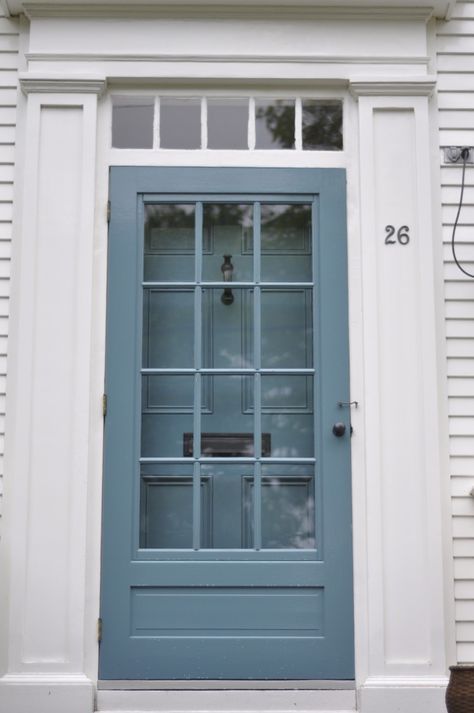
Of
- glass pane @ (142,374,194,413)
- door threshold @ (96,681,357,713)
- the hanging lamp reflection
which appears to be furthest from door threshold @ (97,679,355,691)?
the hanging lamp reflection

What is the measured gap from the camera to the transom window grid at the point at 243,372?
4.27 meters

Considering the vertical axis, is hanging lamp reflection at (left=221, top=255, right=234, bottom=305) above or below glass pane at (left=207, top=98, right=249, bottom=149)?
below

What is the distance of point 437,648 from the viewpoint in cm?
407

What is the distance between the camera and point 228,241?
4.45 meters

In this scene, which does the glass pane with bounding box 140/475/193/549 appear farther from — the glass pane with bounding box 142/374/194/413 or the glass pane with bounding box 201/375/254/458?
the glass pane with bounding box 142/374/194/413

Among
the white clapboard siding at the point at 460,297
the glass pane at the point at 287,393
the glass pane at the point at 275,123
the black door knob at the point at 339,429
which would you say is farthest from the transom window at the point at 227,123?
the black door knob at the point at 339,429

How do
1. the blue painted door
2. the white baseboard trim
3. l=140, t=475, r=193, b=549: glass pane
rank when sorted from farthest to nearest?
l=140, t=475, r=193, b=549: glass pane → the blue painted door → the white baseboard trim

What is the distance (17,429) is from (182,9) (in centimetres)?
213

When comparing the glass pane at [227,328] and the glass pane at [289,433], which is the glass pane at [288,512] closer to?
the glass pane at [289,433]

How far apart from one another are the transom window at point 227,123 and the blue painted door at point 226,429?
16 centimetres

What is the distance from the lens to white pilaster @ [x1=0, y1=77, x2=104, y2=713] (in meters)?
4.08

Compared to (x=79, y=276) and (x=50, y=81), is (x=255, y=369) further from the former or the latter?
(x=50, y=81)

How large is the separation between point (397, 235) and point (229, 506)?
147 cm

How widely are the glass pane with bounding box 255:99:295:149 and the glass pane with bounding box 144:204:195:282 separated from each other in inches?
19.3
